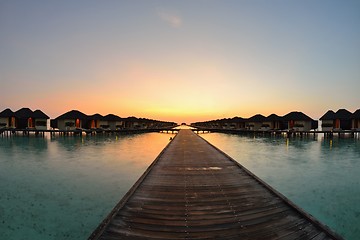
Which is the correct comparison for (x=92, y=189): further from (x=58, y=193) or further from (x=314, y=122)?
(x=314, y=122)

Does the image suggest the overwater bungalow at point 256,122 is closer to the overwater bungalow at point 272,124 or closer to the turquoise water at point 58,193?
the overwater bungalow at point 272,124

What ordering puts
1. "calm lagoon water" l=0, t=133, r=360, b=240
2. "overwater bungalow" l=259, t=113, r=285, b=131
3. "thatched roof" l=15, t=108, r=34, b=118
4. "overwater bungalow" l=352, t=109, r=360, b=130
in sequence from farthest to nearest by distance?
"overwater bungalow" l=259, t=113, r=285, b=131, "thatched roof" l=15, t=108, r=34, b=118, "overwater bungalow" l=352, t=109, r=360, b=130, "calm lagoon water" l=0, t=133, r=360, b=240

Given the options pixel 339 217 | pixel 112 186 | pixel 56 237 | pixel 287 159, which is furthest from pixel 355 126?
pixel 56 237

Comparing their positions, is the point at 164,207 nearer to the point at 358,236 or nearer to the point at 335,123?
the point at 358,236

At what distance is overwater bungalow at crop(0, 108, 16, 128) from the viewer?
129ft

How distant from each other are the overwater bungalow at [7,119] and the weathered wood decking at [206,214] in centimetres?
4328

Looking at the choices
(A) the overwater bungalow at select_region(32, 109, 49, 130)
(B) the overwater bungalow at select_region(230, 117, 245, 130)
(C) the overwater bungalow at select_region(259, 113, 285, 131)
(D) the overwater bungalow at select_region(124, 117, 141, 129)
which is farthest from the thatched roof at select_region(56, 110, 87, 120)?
(B) the overwater bungalow at select_region(230, 117, 245, 130)

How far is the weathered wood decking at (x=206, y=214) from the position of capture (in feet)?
13.3

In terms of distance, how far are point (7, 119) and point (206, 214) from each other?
47.1 meters

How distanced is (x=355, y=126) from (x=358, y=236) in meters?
42.6

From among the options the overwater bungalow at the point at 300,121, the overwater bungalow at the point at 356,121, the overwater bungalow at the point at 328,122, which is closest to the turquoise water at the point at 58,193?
the overwater bungalow at the point at 300,121

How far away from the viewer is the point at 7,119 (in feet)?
130

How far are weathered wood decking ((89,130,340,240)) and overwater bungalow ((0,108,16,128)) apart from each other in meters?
43.3

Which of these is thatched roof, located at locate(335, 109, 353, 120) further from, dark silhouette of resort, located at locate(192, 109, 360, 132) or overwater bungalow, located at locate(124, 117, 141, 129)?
overwater bungalow, located at locate(124, 117, 141, 129)
